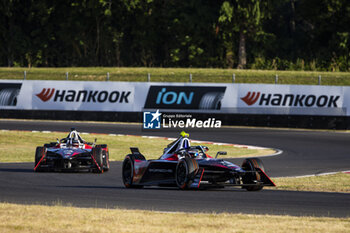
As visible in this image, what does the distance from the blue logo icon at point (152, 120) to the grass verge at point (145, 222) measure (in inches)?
880

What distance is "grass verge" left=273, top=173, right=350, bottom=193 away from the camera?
14.2 metres

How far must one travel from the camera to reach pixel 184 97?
3191 cm

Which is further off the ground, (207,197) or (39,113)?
(207,197)

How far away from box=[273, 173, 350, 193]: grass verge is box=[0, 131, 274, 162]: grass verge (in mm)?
6128

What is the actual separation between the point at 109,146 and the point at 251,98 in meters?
8.39

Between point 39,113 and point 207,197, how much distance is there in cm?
2273

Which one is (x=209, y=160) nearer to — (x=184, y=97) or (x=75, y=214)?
(x=75, y=214)

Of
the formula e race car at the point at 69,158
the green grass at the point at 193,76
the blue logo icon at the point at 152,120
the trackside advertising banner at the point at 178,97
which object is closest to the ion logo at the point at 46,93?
the trackside advertising banner at the point at 178,97

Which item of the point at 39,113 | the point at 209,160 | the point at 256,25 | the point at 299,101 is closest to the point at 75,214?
the point at 209,160

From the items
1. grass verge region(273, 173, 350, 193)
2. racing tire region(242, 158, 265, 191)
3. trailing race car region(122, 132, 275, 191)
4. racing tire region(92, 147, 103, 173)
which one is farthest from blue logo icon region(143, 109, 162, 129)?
racing tire region(242, 158, 265, 191)

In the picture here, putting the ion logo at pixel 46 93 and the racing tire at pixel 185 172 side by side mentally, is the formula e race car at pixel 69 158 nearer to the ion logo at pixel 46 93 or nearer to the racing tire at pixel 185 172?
the racing tire at pixel 185 172

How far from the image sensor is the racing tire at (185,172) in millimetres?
12930

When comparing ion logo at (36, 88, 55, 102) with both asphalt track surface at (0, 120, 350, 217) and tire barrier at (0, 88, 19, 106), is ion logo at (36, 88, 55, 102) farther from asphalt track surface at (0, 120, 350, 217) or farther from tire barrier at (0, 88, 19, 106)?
asphalt track surface at (0, 120, 350, 217)

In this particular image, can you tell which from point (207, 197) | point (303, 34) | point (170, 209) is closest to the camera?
point (170, 209)
